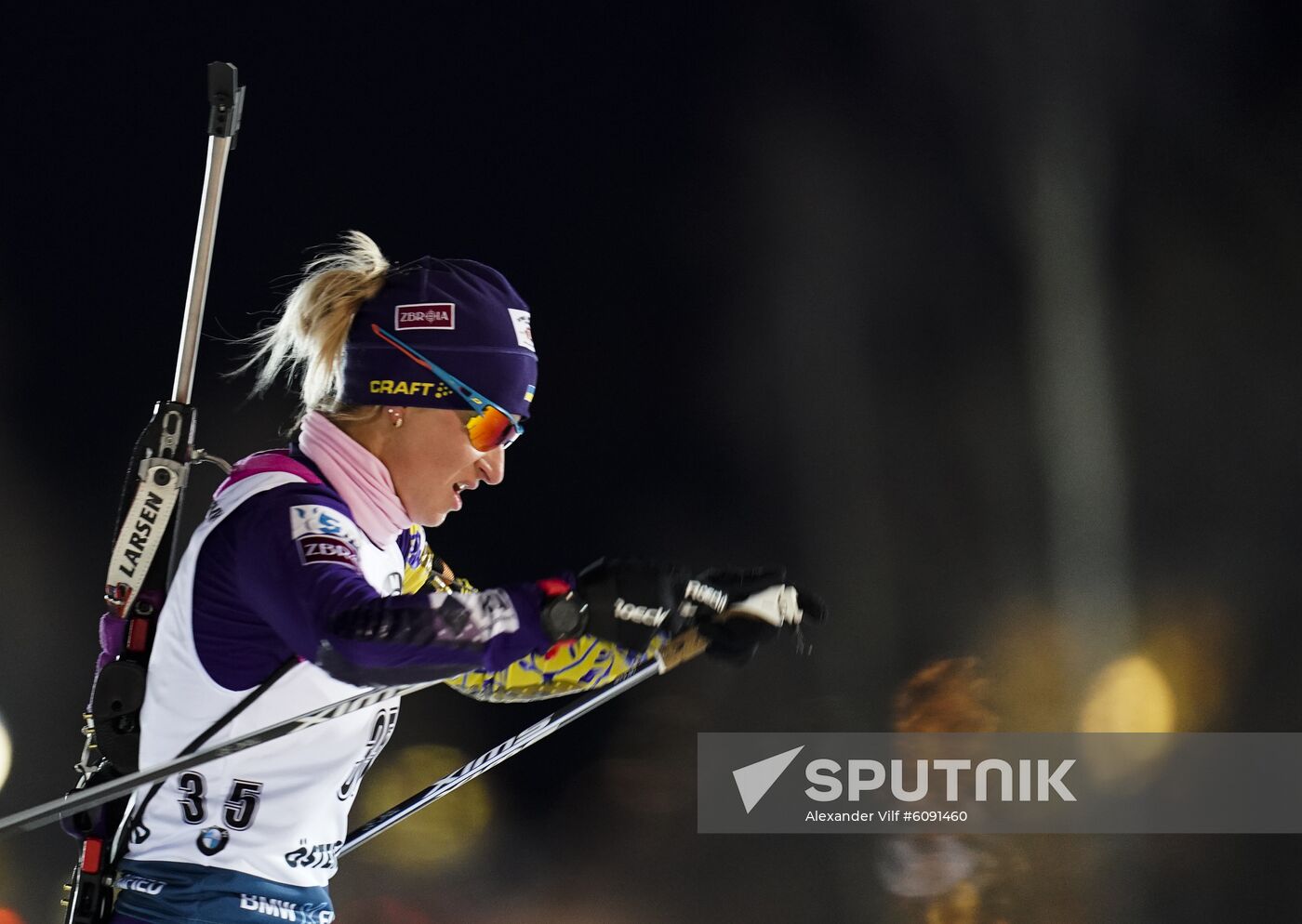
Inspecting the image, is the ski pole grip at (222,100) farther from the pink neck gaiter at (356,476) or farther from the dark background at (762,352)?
the dark background at (762,352)

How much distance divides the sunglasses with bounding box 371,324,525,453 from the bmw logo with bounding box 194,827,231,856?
1.43 ft

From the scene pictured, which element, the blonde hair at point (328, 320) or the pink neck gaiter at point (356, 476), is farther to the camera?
the blonde hair at point (328, 320)

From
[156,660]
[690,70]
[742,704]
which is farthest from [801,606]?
[690,70]

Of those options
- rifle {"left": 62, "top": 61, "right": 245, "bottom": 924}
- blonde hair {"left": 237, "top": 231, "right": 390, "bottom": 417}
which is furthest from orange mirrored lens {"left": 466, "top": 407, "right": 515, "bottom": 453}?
rifle {"left": 62, "top": 61, "right": 245, "bottom": 924}

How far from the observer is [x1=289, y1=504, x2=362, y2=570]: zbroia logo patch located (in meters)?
1.14

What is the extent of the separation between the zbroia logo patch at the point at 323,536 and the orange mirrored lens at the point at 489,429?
0.75 ft

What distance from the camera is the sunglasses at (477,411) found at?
4.56ft

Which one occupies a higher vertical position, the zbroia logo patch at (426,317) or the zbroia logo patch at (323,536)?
the zbroia logo patch at (426,317)

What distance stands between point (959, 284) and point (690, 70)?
711 millimetres

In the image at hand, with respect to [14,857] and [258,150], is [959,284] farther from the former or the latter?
[14,857]

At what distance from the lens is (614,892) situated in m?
2.82

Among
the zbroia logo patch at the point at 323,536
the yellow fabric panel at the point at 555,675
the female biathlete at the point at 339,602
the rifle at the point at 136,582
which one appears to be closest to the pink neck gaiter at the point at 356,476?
the female biathlete at the point at 339,602

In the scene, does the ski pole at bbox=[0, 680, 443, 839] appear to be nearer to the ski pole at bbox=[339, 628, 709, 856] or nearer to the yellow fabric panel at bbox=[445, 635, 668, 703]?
the ski pole at bbox=[339, 628, 709, 856]

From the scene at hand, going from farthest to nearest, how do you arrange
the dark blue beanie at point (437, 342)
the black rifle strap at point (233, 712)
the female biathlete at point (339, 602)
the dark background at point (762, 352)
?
the dark background at point (762, 352) → the dark blue beanie at point (437, 342) → the black rifle strap at point (233, 712) → the female biathlete at point (339, 602)
